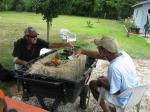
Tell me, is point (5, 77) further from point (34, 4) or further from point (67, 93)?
point (34, 4)

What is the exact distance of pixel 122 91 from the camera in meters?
5.57

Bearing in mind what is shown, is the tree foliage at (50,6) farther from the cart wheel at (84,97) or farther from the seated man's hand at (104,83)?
the seated man's hand at (104,83)

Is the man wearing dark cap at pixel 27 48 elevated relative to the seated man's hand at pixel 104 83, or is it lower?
elevated

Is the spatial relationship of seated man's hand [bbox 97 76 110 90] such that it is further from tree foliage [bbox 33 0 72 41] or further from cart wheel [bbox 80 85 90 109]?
tree foliage [bbox 33 0 72 41]

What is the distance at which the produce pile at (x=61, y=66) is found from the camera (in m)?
5.66

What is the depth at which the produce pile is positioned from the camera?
566cm

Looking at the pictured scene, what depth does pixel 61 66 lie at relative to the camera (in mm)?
5969

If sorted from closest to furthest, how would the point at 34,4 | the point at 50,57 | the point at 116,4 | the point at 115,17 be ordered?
the point at 50,57, the point at 34,4, the point at 116,4, the point at 115,17

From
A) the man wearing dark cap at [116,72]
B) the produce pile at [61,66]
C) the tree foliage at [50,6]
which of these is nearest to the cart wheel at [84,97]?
the produce pile at [61,66]

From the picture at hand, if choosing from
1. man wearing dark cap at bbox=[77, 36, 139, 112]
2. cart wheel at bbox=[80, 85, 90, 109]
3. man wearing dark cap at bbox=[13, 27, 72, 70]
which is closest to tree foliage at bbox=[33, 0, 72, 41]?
man wearing dark cap at bbox=[13, 27, 72, 70]

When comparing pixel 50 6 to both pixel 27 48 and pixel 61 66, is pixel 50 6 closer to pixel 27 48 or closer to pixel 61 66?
pixel 27 48

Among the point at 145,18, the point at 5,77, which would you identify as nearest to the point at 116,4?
the point at 145,18

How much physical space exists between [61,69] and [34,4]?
781 centimetres

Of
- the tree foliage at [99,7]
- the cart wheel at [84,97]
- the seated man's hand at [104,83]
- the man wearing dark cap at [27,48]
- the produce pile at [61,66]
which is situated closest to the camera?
the produce pile at [61,66]
